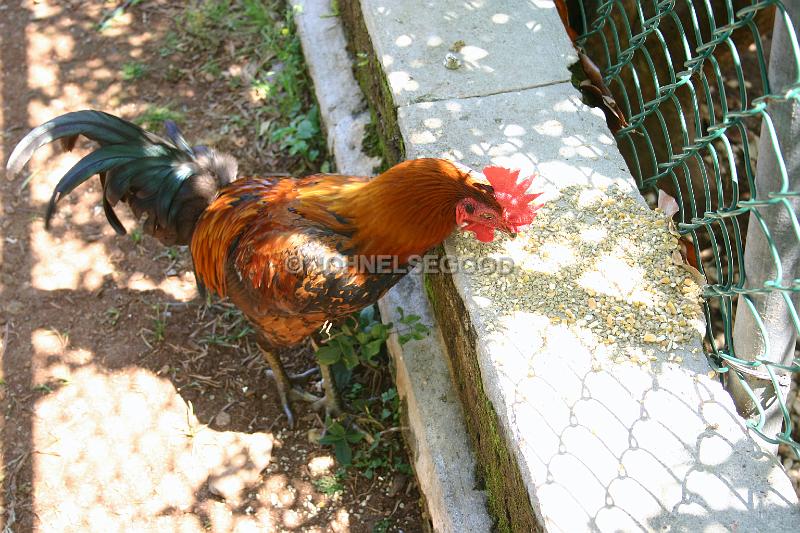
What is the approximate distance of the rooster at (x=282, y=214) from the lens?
2879mm

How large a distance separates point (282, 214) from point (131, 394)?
1.48 metres

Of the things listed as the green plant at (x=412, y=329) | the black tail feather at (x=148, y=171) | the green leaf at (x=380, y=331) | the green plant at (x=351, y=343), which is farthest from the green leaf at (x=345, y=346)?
the black tail feather at (x=148, y=171)

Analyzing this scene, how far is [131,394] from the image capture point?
3.81m

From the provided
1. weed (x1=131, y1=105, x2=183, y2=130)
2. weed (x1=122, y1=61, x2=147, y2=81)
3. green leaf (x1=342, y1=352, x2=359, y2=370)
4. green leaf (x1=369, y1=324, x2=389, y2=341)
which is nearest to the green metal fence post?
green leaf (x1=369, y1=324, x2=389, y2=341)

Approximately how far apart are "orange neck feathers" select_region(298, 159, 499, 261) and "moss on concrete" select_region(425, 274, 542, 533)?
0.26 meters

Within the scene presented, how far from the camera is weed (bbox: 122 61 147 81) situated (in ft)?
17.1

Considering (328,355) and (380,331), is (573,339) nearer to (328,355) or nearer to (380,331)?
(380,331)

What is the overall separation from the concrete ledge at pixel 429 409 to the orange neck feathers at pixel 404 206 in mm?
580

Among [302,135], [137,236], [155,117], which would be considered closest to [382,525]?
[137,236]

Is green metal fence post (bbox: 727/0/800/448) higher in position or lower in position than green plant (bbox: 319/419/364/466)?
higher

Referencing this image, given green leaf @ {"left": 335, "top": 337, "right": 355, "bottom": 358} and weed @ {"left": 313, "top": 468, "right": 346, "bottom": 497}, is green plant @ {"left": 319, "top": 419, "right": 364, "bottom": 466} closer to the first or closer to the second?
weed @ {"left": 313, "top": 468, "right": 346, "bottom": 497}

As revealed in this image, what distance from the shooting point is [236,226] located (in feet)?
10.6

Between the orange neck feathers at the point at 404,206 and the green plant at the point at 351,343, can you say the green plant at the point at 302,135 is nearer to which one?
the green plant at the point at 351,343

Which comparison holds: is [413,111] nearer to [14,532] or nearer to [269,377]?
[269,377]
